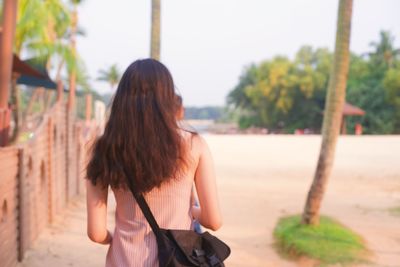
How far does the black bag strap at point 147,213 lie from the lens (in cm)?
167

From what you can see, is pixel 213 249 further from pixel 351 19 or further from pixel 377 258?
pixel 351 19

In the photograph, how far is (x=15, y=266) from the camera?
4.87m

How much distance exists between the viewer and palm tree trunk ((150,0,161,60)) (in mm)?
7648

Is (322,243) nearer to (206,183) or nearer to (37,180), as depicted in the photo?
(37,180)

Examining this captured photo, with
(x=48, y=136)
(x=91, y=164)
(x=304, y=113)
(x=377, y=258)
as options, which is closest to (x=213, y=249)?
(x=91, y=164)

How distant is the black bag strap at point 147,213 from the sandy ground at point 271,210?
394 cm

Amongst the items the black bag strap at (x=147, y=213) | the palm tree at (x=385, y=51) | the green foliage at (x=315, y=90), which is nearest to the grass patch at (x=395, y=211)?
the black bag strap at (x=147, y=213)

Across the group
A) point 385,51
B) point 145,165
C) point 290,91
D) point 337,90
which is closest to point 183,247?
point 145,165

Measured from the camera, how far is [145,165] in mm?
1655

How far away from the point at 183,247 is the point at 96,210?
0.34m

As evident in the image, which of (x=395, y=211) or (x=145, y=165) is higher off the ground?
(x=145, y=165)

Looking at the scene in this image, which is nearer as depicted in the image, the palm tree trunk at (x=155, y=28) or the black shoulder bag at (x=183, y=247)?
the black shoulder bag at (x=183, y=247)

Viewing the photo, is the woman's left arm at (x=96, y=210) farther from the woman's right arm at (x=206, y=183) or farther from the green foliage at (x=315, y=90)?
the green foliage at (x=315, y=90)

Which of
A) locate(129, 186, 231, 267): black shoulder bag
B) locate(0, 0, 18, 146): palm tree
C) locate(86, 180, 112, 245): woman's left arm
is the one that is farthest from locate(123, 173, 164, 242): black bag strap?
locate(0, 0, 18, 146): palm tree
